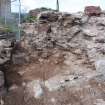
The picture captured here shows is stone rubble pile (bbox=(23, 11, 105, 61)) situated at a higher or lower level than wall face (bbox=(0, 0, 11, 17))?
lower

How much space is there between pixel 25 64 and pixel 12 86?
88cm

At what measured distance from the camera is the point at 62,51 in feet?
23.1

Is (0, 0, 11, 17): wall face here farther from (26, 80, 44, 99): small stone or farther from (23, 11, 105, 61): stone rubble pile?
(26, 80, 44, 99): small stone

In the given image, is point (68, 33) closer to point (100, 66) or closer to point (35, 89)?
point (100, 66)

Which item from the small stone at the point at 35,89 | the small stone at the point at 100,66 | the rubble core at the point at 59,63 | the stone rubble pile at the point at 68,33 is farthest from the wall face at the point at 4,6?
the small stone at the point at 100,66

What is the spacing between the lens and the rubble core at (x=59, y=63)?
219 inches

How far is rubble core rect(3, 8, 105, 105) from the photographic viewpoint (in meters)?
5.55

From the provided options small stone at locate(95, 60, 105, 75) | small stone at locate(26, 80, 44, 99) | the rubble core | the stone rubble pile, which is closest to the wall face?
the rubble core

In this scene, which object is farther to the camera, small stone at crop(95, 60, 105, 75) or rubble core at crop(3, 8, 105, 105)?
small stone at crop(95, 60, 105, 75)

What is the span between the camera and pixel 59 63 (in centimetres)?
669

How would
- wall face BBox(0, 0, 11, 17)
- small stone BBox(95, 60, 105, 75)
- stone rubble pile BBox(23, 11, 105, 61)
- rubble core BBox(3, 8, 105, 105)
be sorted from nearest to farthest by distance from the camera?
rubble core BBox(3, 8, 105, 105) → small stone BBox(95, 60, 105, 75) → stone rubble pile BBox(23, 11, 105, 61) → wall face BBox(0, 0, 11, 17)

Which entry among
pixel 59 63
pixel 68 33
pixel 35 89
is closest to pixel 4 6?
pixel 68 33

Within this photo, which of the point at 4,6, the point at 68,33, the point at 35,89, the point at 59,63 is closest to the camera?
the point at 35,89

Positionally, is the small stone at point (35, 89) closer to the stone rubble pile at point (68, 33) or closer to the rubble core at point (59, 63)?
the rubble core at point (59, 63)
